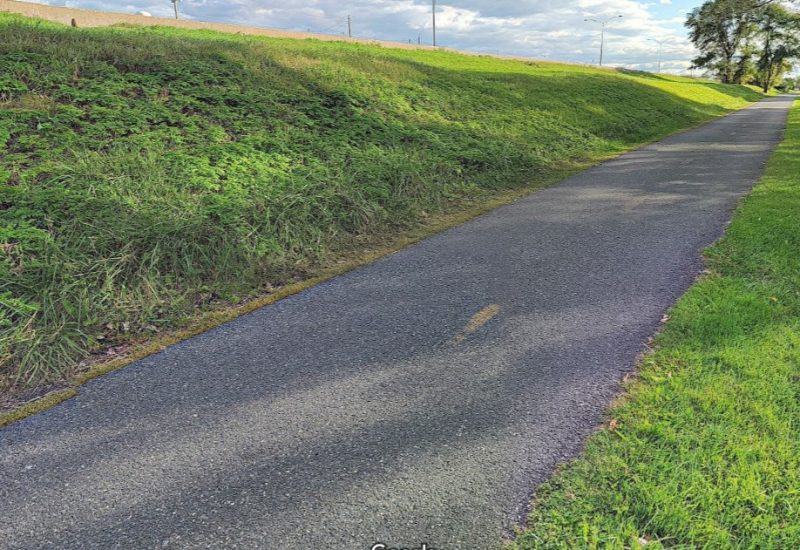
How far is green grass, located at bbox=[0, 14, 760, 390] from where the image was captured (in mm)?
4293

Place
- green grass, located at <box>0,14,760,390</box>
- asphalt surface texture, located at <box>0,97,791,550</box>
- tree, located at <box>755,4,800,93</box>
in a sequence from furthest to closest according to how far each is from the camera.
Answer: tree, located at <box>755,4,800,93</box> < green grass, located at <box>0,14,760,390</box> < asphalt surface texture, located at <box>0,97,791,550</box>

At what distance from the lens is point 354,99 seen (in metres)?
11.1

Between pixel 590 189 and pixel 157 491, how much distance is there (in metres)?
8.34

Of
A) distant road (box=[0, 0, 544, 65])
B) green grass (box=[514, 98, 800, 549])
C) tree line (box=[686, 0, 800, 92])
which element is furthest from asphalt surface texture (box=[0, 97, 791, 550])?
tree line (box=[686, 0, 800, 92])

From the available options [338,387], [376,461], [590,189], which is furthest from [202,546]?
[590,189]

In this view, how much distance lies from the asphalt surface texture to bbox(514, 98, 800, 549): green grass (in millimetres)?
171

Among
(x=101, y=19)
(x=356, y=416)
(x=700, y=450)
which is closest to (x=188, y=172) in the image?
(x=356, y=416)

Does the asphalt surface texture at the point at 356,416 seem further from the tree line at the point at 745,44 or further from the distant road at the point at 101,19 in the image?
the tree line at the point at 745,44

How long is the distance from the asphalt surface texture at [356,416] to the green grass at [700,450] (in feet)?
0.56

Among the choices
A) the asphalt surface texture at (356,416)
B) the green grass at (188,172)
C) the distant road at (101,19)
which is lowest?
the asphalt surface texture at (356,416)

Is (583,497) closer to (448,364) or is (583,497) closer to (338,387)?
(448,364)

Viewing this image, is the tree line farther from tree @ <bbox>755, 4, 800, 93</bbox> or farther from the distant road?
the distant road

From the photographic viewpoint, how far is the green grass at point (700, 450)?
2.13 meters

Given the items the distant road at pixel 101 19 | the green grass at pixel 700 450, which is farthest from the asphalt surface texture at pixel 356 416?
the distant road at pixel 101 19
